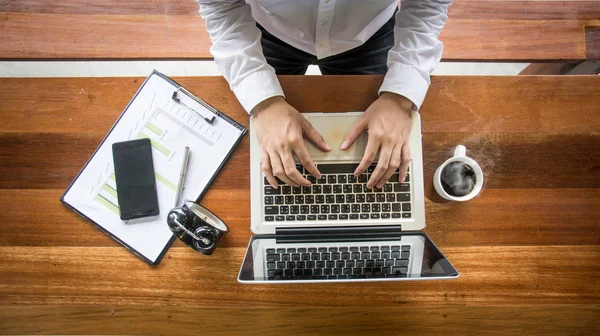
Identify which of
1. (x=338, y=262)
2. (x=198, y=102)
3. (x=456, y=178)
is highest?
(x=198, y=102)

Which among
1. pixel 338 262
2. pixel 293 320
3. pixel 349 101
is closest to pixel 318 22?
pixel 349 101

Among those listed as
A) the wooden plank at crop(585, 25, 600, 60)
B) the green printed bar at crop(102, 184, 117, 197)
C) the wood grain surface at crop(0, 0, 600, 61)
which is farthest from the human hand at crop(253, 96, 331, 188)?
the wooden plank at crop(585, 25, 600, 60)

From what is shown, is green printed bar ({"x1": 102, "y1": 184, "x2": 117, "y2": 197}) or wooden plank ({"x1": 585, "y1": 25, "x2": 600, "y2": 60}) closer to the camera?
green printed bar ({"x1": 102, "y1": 184, "x2": 117, "y2": 197})

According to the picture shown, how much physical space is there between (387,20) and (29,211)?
930 millimetres

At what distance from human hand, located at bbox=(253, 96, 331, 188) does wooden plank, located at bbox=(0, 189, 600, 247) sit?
0.33 feet

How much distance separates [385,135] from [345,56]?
39 centimetres

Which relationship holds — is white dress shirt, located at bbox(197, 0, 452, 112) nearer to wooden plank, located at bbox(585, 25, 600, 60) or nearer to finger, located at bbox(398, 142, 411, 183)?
finger, located at bbox(398, 142, 411, 183)

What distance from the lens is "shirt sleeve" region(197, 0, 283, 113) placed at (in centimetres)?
68

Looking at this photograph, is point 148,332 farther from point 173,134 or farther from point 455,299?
point 455,299

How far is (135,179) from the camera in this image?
2.37 ft

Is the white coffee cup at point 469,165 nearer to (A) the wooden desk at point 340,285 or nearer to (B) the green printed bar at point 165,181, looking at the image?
(A) the wooden desk at point 340,285

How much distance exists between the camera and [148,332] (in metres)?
0.69

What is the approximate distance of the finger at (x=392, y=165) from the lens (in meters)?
0.67

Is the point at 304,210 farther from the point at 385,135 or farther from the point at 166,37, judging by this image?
the point at 166,37
